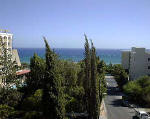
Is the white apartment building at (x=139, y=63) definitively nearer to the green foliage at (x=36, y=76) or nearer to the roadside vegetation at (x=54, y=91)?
the roadside vegetation at (x=54, y=91)

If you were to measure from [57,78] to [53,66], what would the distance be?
0.93m

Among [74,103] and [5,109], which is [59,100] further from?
[74,103]

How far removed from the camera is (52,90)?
1844 centimetres

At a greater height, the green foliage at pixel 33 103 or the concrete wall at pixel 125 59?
the concrete wall at pixel 125 59

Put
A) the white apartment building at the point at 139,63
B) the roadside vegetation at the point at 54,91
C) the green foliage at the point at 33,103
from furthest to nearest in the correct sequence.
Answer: the white apartment building at the point at 139,63, the green foliage at the point at 33,103, the roadside vegetation at the point at 54,91

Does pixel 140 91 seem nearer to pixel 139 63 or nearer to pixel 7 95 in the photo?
pixel 139 63

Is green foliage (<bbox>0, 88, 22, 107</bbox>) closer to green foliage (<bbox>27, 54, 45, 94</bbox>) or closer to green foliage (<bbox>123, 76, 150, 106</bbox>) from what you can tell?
green foliage (<bbox>27, 54, 45, 94</bbox>)

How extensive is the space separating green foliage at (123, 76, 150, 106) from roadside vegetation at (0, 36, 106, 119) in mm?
9617

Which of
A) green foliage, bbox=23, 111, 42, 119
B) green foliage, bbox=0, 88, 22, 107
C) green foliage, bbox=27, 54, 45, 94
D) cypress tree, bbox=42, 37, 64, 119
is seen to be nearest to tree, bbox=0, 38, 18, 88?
green foliage, bbox=0, 88, 22, 107

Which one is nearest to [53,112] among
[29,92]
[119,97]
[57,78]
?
[57,78]

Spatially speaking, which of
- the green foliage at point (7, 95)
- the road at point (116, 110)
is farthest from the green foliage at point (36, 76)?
the road at point (116, 110)

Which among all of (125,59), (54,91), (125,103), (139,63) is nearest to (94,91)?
(54,91)

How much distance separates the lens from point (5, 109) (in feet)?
70.0

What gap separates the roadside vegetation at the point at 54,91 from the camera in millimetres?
18453
